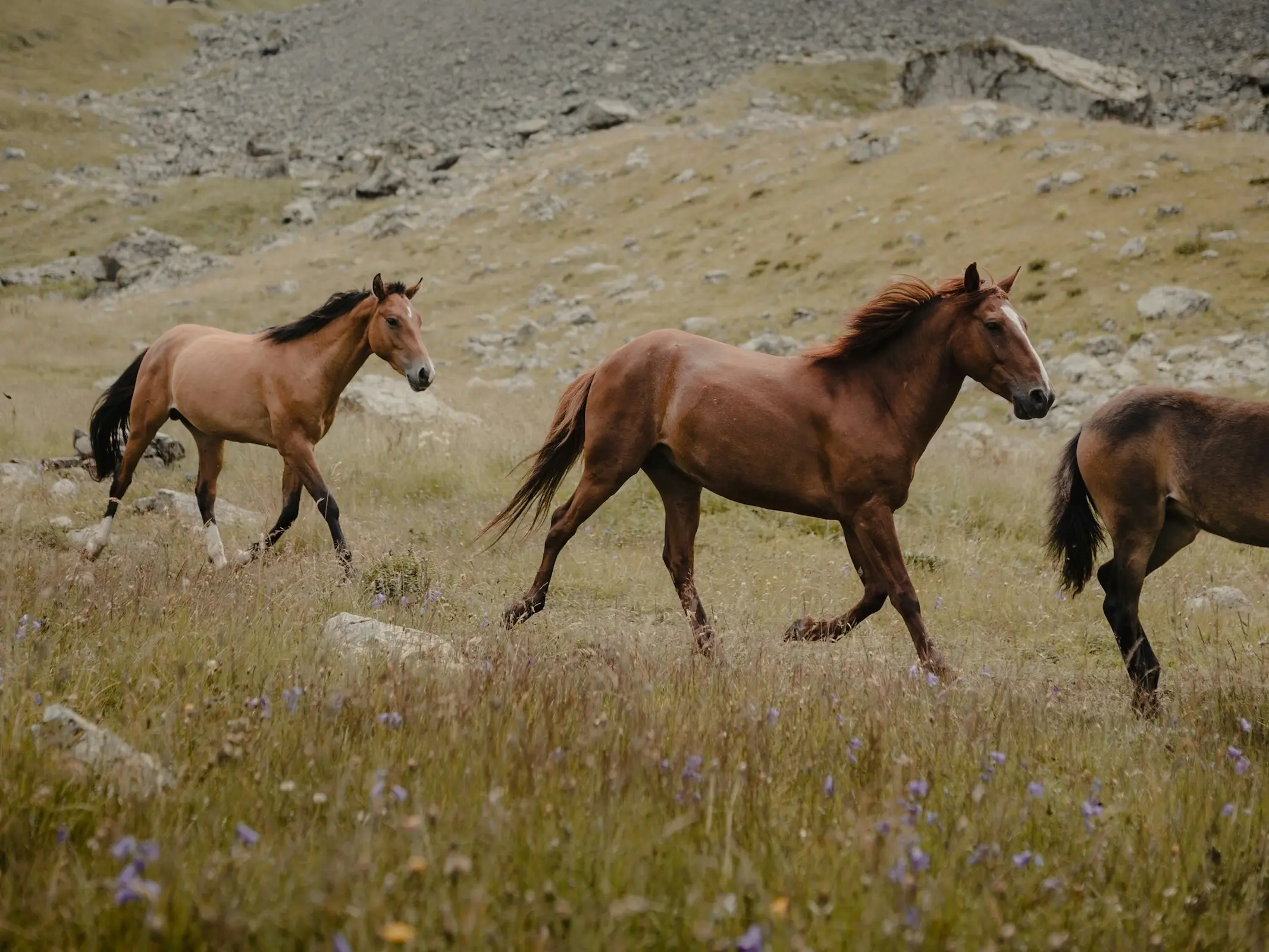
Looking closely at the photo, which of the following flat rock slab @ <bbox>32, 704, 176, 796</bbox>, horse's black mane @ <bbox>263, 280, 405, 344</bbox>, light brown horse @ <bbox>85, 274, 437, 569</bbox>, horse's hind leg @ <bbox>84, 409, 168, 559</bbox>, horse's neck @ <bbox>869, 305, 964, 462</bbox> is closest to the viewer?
flat rock slab @ <bbox>32, 704, 176, 796</bbox>

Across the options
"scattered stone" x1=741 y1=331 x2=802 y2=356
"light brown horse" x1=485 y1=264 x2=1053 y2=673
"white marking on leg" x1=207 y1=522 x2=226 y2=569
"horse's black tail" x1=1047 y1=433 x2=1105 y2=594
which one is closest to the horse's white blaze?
"light brown horse" x1=485 y1=264 x2=1053 y2=673

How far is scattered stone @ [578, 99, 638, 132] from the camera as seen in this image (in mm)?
43500

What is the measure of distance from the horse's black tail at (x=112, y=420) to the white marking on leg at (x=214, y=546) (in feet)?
6.43

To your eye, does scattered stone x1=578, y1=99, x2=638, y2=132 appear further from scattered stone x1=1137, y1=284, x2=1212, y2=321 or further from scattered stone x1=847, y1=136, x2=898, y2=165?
scattered stone x1=1137, y1=284, x2=1212, y2=321

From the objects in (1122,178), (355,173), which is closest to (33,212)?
(355,173)

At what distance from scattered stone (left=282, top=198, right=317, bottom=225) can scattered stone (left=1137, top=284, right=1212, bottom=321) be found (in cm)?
3144

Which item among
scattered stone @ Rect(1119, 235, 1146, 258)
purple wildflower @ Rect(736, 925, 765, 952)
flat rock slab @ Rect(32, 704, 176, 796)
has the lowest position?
scattered stone @ Rect(1119, 235, 1146, 258)

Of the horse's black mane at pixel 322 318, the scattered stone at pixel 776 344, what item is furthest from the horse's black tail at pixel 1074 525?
the scattered stone at pixel 776 344

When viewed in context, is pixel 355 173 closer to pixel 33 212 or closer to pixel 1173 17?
pixel 33 212

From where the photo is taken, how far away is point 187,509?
9.72 metres

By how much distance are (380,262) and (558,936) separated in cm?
3229

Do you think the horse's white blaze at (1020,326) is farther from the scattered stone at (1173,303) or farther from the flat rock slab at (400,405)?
the scattered stone at (1173,303)

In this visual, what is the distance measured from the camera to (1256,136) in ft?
87.9

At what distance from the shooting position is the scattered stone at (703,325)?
75.2 feet
